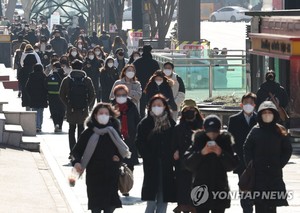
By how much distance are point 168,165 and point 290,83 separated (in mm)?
10394

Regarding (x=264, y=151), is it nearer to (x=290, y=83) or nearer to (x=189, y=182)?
(x=189, y=182)

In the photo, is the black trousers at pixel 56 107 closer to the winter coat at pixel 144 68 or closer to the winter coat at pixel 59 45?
the winter coat at pixel 144 68

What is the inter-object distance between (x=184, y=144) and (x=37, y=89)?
40.3 ft

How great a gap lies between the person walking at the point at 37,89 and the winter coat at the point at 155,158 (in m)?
11.5

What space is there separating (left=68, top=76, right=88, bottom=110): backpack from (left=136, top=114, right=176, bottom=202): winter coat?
6084mm

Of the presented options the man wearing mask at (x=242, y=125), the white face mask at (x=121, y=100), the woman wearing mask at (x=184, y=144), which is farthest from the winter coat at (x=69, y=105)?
the woman wearing mask at (x=184, y=144)

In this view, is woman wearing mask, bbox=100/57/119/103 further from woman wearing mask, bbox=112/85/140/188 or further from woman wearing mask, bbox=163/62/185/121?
woman wearing mask, bbox=112/85/140/188

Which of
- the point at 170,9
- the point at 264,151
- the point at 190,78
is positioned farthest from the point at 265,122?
the point at 170,9

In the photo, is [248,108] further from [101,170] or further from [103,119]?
[101,170]

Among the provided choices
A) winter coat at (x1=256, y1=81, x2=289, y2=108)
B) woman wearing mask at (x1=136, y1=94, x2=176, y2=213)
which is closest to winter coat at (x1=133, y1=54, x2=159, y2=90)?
winter coat at (x1=256, y1=81, x2=289, y2=108)

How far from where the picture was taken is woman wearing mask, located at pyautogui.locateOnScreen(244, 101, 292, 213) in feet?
42.9

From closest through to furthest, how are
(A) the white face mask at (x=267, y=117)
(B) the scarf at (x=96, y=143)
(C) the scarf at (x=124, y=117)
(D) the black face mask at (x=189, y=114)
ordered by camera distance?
1. (A) the white face mask at (x=267, y=117)
2. (B) the scarf at (x=96, y=143)
3. (D) the black face mask at (x=189, y=114)
4. (C) the scarf at (x=124, y=117)

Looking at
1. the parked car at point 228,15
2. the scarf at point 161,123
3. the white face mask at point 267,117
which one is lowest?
the parked car at point 228,15

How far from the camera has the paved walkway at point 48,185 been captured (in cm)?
1579
